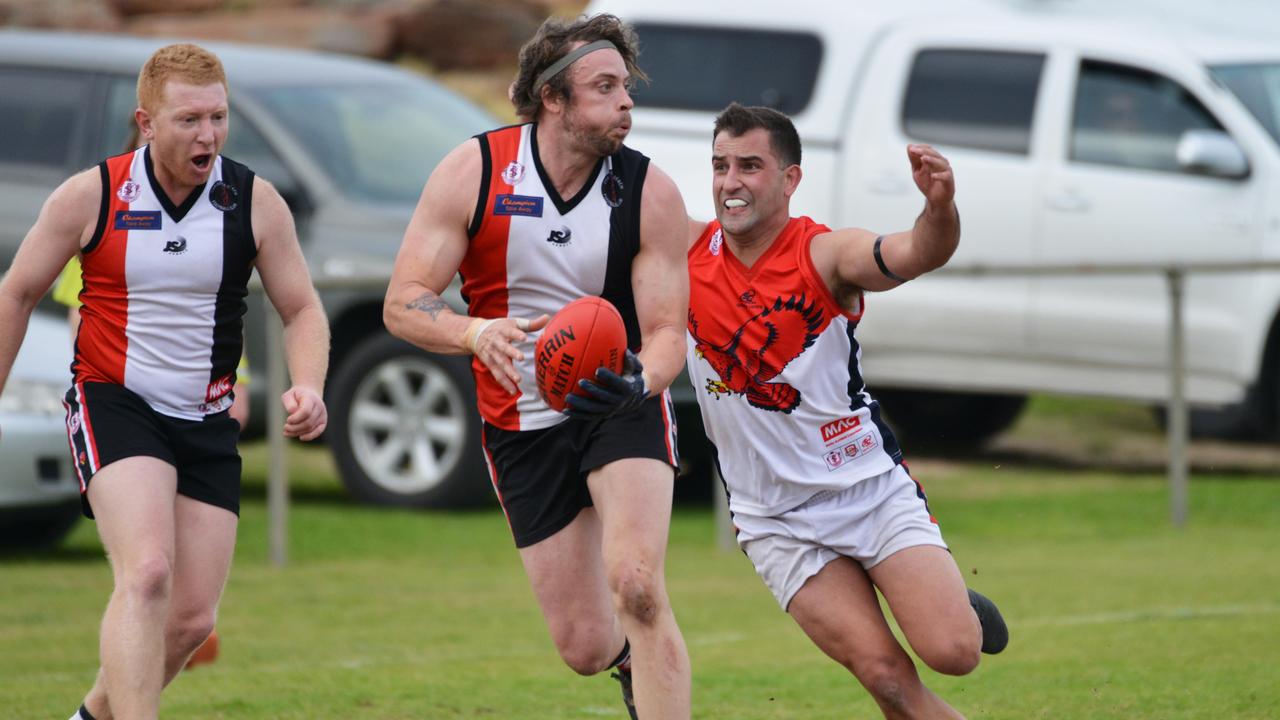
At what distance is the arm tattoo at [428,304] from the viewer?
6.02 metres

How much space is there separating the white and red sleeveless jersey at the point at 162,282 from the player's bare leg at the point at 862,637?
196 centimetres

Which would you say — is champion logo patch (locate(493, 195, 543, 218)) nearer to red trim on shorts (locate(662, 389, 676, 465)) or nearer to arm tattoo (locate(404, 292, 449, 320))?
arm tattoo (locate(404, 292, 449, 320))

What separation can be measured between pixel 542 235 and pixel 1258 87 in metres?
8.22

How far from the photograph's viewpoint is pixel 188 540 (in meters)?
6.21

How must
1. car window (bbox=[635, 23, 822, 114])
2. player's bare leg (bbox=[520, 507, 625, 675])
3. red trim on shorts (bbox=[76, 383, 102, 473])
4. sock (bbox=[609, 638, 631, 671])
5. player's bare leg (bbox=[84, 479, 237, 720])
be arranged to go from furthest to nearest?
car window (bbox=[635, 23, 822, 114]) → sock (bbox=[609, 638, 631, 671]) → player's bare leg (bbox=[520, 507, 625, 675]) → player's bare leg (bbox=[84, 479, 237, 720]) → red trim on shorts (bbox=[76, 383, 102, 473])

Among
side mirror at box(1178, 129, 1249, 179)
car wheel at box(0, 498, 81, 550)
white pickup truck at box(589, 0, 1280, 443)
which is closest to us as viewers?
car wheel at box(0, 498, 81, 550)

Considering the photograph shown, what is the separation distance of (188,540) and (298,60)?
7177mm

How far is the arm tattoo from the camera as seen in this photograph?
6.02 metres

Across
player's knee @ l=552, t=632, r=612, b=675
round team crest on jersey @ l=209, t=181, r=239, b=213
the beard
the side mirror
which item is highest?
the beard

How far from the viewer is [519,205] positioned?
6.18m

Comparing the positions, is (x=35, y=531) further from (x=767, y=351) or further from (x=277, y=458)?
(x=767, y=351)

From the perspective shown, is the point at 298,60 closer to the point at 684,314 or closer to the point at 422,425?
the point at 422,425

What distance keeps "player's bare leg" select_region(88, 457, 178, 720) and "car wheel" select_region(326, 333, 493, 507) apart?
5680 millimetres

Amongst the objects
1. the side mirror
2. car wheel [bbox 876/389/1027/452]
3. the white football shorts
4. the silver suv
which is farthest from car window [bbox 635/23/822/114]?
the white football shorts
